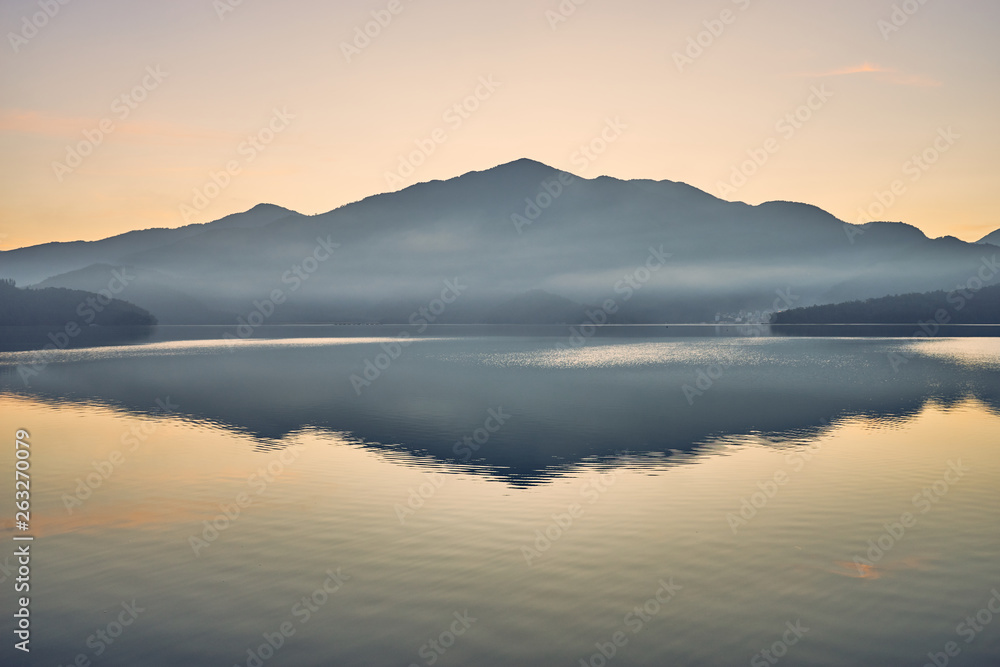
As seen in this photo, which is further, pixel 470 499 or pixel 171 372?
pixel 171 372

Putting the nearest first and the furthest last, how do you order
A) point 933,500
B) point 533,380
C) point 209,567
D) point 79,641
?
1. point 79,641
2. point 209,567
3. point 933,500
4. point 533,380

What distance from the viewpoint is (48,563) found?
77.3 feet

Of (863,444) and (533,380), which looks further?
(533,380)

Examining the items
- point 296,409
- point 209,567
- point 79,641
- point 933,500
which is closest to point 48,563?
point 209,567

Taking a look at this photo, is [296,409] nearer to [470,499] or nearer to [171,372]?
[470,499]

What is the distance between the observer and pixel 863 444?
46.5 metres

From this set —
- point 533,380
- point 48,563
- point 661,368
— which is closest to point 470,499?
point 48,563

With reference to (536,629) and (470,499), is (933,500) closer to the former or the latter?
(470,499)

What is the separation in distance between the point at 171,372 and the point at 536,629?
10690cm

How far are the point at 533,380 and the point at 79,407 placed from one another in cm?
5273

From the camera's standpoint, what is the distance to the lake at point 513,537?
17781mm

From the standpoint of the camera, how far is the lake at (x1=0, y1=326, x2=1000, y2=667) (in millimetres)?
17781

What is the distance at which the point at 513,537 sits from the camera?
26.2 metres

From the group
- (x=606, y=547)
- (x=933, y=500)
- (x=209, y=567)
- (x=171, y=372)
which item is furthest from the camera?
(x=171, y=372)
